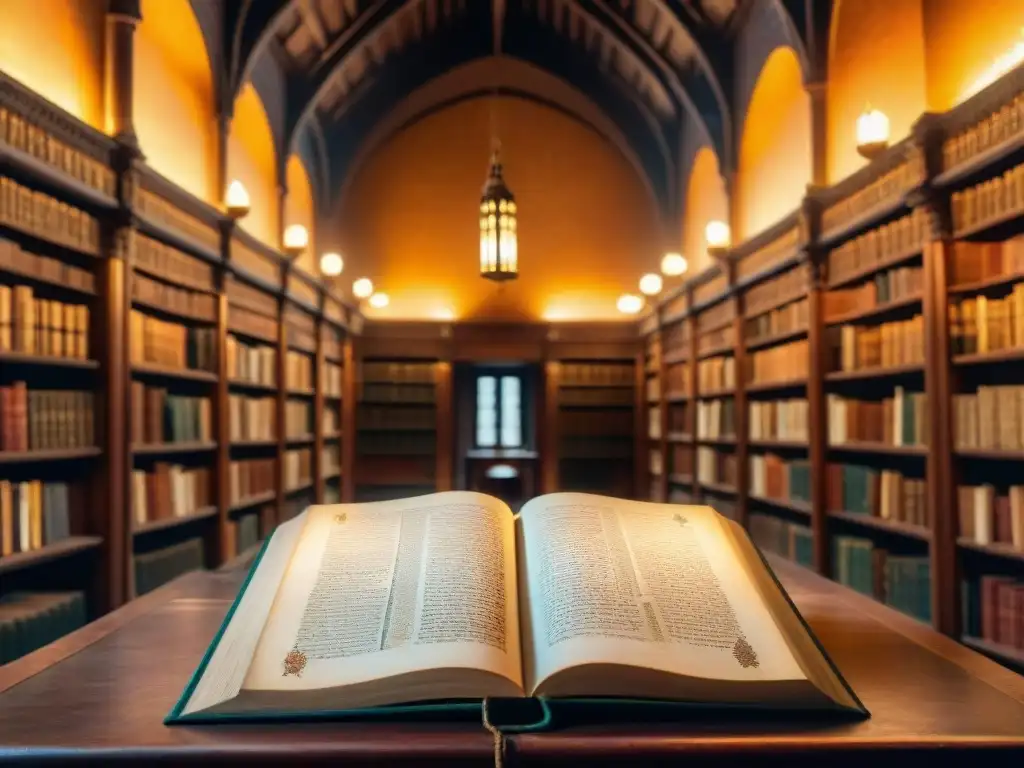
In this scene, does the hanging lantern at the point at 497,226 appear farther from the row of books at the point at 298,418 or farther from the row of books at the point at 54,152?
the row of books at the point at 54,152

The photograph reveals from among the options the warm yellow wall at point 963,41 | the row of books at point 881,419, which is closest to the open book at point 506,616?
the row of books at point 881,419

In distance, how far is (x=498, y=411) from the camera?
35.9 ft

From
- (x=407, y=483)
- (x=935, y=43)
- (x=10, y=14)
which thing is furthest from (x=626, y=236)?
(x=10, y=14)

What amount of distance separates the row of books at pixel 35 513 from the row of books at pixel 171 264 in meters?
1.29

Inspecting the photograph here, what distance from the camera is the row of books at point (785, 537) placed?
538 cm

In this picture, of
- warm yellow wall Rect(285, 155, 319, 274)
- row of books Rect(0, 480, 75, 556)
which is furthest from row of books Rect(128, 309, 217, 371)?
warm yellow wall Rect(285, 155, 319, 274)

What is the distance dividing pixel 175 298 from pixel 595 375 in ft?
19.1

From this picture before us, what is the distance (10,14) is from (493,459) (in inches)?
265

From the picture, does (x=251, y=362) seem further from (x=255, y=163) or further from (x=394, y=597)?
(x=394, y=597)

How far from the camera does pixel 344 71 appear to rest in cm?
916

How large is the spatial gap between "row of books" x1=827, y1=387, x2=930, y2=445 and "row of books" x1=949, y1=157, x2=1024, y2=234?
835 millimetres

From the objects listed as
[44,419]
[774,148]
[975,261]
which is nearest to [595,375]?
[774,148]

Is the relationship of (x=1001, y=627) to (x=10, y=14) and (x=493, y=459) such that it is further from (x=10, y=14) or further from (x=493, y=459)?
(x=493, y=459)

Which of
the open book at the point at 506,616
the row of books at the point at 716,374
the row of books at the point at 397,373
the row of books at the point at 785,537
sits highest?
the row of books at the point at 397,373
